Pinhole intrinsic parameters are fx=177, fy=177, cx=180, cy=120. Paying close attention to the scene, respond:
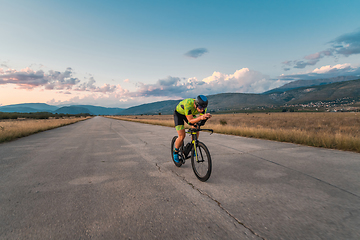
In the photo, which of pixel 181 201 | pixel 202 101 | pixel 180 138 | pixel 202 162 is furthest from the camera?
pixel 180 138

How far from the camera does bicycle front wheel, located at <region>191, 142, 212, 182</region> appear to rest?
4.01m

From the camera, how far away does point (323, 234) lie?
221 cm

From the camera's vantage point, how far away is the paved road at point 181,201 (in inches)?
90.9

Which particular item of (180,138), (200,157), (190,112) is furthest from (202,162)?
(190,112)

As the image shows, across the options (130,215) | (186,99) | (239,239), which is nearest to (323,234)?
(239,239)

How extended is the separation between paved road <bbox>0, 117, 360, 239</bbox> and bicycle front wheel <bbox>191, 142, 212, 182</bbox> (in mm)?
174

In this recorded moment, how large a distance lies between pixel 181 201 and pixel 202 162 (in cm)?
131

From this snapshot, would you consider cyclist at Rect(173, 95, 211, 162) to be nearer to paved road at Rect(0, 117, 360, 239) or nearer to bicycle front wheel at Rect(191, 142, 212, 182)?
bicycle front wheel at Rect(191, 142, 212, 182)

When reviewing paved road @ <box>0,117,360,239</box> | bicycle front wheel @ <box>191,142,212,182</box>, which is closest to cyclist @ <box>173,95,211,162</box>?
bicycle front wheel @ <box>191,142,212,182</box>

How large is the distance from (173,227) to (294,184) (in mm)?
2967

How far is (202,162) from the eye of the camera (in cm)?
426

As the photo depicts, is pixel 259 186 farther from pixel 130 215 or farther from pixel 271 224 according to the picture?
pixel 130 215

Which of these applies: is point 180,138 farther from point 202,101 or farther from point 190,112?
point 202,101

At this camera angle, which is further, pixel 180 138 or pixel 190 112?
pixel 180 138
